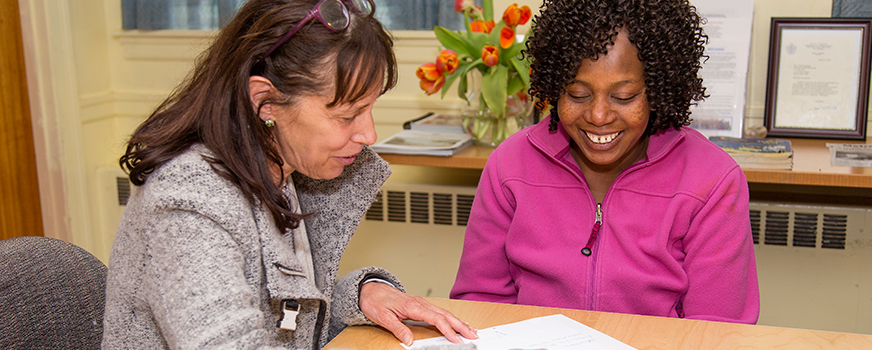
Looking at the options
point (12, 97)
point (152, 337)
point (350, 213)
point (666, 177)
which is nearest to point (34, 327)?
point (152, 337)

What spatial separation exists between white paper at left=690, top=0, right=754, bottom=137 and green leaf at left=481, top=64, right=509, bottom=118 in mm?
568

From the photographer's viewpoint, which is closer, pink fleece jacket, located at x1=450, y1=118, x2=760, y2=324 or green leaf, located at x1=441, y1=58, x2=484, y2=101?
pink fleece jacket, located at x1=450, y1=118, x2=760, y2=324

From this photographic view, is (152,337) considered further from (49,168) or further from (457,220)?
(49,168)

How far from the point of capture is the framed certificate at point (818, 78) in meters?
2.02

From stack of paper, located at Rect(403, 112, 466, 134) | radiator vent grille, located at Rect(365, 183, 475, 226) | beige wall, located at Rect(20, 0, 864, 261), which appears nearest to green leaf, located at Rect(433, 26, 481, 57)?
stack of paper, located at Rect(403, 112, 466, 134)

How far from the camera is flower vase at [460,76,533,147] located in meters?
2.07

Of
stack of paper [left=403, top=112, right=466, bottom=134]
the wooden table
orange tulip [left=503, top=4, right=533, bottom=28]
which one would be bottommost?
the wooden table

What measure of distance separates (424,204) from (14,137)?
1471 millimetres

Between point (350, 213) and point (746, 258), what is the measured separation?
680mm

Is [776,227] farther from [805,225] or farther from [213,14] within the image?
[213,14]

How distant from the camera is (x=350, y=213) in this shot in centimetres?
121

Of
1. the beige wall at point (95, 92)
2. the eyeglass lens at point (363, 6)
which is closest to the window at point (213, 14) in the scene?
the beige wall at point (95, 92)

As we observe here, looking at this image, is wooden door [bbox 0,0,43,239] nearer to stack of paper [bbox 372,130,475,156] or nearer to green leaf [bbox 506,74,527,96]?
stack of paper [bbox 372,130,475,156]

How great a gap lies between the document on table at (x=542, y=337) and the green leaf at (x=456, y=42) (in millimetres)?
1162
